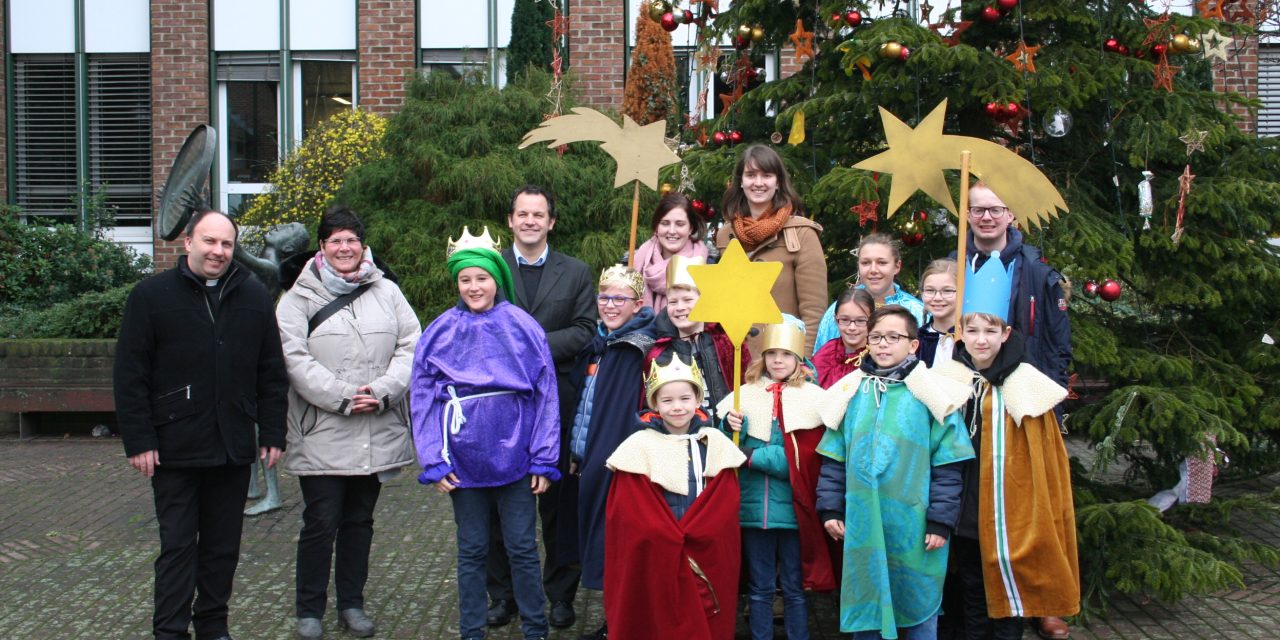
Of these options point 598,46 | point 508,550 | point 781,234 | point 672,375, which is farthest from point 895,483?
→ point 598,46

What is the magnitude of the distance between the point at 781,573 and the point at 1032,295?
154 centimetres

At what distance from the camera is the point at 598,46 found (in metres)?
13.2

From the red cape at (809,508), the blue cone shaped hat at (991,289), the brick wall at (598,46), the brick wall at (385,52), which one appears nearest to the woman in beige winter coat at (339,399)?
the red cape at (809,508)

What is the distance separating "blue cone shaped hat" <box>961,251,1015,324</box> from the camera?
469 centimetres

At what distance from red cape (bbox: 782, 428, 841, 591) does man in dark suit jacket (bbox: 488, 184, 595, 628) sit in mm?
1076

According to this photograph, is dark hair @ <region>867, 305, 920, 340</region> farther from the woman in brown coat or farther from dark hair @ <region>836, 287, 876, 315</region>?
the woman in brown coat

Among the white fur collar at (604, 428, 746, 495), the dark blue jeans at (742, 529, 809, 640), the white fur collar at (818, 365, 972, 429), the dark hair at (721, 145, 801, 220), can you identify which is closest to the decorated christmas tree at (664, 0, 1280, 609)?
the dark hair at (721, 145, 801, 220)

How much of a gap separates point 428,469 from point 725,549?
1258 mm

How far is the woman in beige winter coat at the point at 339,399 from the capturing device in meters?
4.84

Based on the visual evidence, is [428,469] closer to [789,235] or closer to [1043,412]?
[789,235]

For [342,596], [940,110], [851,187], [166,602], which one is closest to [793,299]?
[851,187]

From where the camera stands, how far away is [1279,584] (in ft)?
18.7

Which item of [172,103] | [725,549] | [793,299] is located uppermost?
[172,103]

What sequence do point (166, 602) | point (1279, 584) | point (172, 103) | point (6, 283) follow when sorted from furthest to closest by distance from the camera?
1. point (172, 103)
2. point (6, 283)
3. point (1279, 584)
4. point (166, 602)
